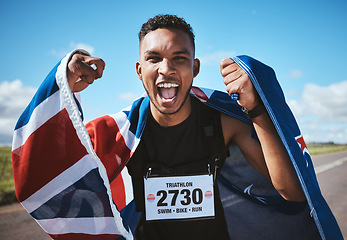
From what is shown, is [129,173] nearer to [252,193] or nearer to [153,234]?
[153,234]

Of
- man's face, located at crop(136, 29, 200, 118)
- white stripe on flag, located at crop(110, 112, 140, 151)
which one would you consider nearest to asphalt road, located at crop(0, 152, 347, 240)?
white stripe on flag, located at crop(110, 112, 140, 151)

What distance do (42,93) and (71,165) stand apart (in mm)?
547

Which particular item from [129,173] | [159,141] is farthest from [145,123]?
[129,173]

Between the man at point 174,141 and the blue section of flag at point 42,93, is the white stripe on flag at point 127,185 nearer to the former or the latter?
the man at point 174,141

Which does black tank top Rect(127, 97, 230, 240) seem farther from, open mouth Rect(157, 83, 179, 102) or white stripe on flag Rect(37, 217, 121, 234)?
white stripe on flag Rect(37, 217, 121, 234)

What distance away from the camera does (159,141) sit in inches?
102

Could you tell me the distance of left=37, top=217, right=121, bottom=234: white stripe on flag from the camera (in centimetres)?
214

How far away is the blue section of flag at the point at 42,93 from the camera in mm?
2031

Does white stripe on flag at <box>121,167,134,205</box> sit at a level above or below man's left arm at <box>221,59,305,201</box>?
below

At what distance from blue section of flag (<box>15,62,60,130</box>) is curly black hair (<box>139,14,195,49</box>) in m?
0.94

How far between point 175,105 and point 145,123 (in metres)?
0.34

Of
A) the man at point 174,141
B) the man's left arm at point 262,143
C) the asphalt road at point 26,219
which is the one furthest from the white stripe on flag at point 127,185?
the asphalt road at point 26,219

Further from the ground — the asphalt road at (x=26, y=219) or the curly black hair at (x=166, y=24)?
the curly black hair at (x=166, y=24)

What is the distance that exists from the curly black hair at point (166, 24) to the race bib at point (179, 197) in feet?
4.05
